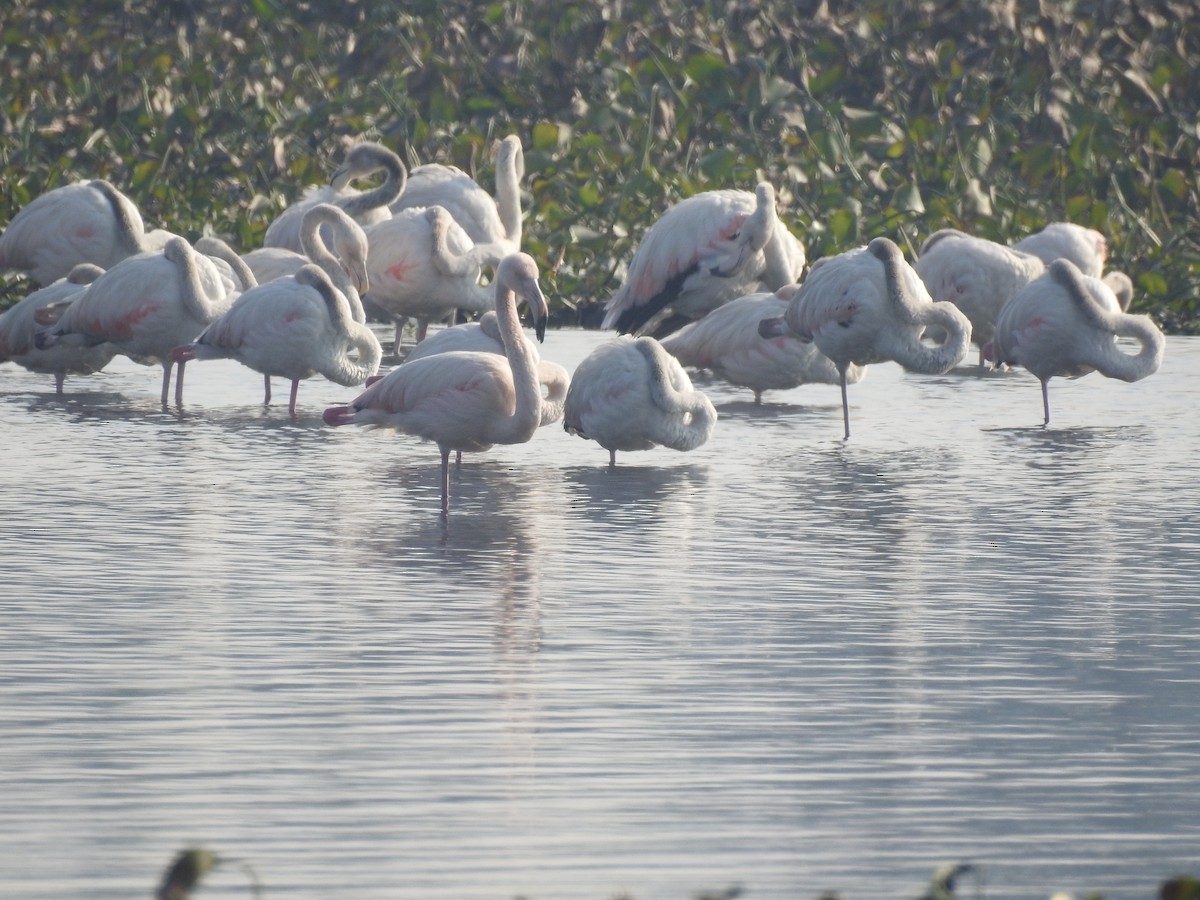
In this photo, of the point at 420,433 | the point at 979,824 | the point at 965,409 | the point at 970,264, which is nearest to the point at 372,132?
the point at 970,264

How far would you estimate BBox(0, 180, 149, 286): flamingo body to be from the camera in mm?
13047

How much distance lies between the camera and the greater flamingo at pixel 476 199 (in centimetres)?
1382

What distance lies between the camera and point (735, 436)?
9898 mm

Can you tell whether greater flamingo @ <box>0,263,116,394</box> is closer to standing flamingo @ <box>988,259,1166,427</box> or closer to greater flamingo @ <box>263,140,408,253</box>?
greater flamingo @ <box>263,140,408,253</box>

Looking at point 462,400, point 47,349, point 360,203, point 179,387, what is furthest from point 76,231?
point 462,400

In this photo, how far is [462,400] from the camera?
26.6 ft

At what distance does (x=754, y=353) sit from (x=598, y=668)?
5.54 m

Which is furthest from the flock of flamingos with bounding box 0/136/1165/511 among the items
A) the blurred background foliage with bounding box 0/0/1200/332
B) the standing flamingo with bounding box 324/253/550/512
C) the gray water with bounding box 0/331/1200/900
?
the blurred background foliage with bounding box 0/0/1200/332

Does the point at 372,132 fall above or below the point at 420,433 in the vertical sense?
above

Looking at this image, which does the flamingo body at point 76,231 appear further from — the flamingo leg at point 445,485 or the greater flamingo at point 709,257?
the flamingo leg at point 445,485

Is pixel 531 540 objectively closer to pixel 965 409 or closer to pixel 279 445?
pixel 279 445

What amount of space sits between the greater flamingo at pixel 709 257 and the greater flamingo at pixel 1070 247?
1.53m

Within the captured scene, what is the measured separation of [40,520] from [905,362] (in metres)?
4.36

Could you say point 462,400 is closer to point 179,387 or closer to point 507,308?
point 507,308
